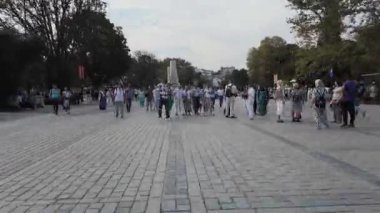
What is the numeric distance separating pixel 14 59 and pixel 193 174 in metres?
35.0

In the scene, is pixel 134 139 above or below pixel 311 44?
below

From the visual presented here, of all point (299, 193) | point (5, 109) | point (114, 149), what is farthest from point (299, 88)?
point (5, 109)

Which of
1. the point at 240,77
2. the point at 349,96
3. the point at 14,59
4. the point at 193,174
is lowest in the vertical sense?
the point at 193,174

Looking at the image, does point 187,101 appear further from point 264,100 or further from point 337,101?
point 337,101

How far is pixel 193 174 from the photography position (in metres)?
10.0

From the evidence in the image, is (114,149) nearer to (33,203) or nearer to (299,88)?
(33,203)

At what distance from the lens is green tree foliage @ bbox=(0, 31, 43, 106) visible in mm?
41594

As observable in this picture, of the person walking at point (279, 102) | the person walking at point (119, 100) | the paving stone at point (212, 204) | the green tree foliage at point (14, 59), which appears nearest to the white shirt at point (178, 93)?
the person walking at point (119, 100)

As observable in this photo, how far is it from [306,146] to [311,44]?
163 feet

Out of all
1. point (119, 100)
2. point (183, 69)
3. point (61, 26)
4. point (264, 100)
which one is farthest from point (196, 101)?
point (183, 69)

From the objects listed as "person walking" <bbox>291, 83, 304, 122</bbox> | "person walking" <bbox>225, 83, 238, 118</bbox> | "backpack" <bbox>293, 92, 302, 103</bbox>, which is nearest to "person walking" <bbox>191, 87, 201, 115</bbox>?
"person walking" <bbox>225, 83, 238, 118</bbox>

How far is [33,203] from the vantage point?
785 centimetres

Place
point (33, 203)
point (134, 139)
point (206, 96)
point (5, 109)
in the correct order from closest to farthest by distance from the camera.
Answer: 1. point (33, 203)
2. point (134, 139)
3. point (206, 96)
4. point (5, 109)

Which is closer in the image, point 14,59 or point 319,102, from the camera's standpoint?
point 319,102
